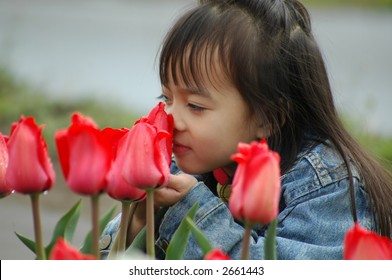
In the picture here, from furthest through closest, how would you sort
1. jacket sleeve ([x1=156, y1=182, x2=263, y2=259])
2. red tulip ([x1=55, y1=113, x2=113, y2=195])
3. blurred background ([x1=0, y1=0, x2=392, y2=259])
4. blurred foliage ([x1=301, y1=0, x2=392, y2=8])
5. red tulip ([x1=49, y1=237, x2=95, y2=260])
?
1. blurred foliage ([x1=301, y1=0, x2=392, y2=8])
2. blurred background ([x1=0, y1=0, x2=392, y2=259])
3. jacket sleeve ([x1=156, y1=182, x2=263, y2=259])
4. red tulip ([x1=55, y1=113, x2=113, y2=195])
5. red tulip ([x1=49, y1=237, x2=95, y2=260])

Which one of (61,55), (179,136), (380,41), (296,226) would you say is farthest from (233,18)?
(380,41)

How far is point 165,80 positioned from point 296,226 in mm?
420

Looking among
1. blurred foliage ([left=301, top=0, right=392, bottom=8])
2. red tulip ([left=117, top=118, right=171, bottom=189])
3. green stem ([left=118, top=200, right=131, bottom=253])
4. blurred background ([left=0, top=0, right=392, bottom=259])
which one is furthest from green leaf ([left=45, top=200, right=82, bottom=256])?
blurred foliage ([left=301, top=0, right=392, bottom=8])

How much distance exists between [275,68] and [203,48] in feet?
0.60

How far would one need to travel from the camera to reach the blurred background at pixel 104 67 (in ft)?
12.4

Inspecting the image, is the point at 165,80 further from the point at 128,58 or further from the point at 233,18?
the point at 128,58

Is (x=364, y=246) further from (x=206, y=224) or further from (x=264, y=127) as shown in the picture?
(x=264, y=127)

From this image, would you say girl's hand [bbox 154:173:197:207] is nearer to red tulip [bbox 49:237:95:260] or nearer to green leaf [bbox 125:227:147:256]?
green leaf [bbox 125:227:147:256]

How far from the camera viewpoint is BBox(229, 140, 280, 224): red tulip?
98 centimetres

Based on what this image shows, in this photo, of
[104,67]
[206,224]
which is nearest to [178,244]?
[206,224]

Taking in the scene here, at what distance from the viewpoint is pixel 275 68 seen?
6.30ft

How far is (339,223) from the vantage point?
175 centimetres

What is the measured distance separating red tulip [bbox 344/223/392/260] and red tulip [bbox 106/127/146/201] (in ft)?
0.96

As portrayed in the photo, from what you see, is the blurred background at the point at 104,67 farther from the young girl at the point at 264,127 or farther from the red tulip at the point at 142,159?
the red tulip at the point at 142,159
